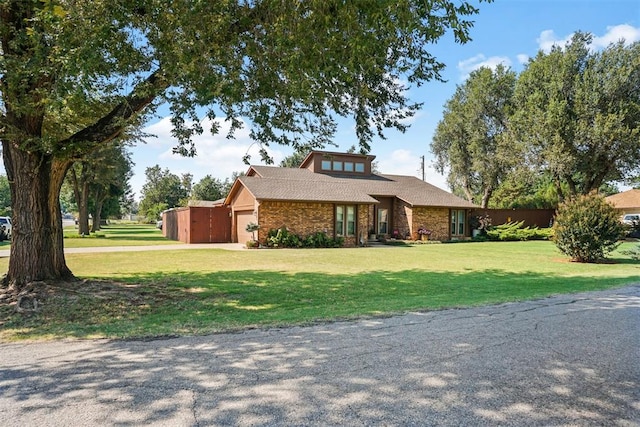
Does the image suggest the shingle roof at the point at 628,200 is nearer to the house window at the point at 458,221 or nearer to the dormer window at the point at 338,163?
A: the house window at the point at 458,221

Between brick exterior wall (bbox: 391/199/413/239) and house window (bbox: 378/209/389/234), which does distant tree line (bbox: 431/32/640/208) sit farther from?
house window (bbox: 378/209/389/234)

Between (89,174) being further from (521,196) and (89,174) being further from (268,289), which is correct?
(521,196)

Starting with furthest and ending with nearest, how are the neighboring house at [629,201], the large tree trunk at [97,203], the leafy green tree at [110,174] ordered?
the large tree trunk at [97,203], the neighboring house at [629,201], the leafy green tree at [110,174]

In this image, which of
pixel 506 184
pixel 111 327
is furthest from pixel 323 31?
pixel 506 184

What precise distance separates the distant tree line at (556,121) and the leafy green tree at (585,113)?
0.06m

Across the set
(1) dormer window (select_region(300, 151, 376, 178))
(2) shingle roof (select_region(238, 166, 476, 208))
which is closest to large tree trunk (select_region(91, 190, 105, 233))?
(2) shingle roof (select_region(238, 166, 476, 208))

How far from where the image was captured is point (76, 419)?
297 cm

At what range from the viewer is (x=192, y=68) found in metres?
6.14

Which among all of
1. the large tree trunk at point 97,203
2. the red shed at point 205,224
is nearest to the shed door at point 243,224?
the red shed at point 205,224

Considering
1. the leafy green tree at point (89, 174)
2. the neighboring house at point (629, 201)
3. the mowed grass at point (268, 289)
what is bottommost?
the mowed grass at point (268, 289)

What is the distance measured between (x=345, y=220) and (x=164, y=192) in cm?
4916

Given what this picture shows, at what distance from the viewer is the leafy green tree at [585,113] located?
27188 mm

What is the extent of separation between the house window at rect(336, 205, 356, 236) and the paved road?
1737cm

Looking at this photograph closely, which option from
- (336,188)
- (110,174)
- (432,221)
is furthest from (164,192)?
(432,221)
